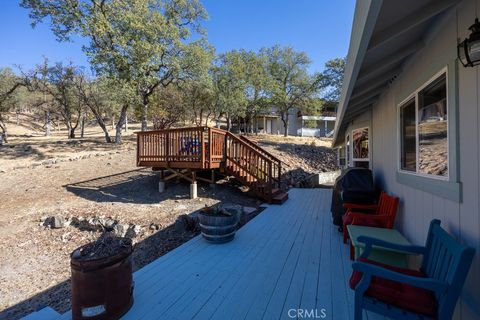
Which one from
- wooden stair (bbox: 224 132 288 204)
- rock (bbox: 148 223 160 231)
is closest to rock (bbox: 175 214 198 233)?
rock (bbox: 148 223 160 231)

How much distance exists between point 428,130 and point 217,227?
116 inches

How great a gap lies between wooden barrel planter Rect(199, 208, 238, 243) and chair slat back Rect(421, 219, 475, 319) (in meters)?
2.51

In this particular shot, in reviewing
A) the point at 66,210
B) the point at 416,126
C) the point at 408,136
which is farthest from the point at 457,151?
the point at 66,210

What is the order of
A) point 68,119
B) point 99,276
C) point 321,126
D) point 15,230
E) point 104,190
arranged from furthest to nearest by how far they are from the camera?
1. point 321,126
2. point 68,119
3. point 104,190
4. point 15,230
5. point 99,276

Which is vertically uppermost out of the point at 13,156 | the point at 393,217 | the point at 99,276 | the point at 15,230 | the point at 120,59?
the point at 120,59

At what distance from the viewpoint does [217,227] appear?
3807 millimetres

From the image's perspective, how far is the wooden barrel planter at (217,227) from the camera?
12.5 ft

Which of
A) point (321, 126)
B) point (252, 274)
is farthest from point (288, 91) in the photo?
point (252, 274)

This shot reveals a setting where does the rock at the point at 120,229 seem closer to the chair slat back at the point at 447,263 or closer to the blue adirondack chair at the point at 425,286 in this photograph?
the blue adirondack chair at the point at 425,286

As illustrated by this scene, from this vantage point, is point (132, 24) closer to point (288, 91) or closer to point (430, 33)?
point (430, 33)

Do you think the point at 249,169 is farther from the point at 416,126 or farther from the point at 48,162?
the point at 48,162

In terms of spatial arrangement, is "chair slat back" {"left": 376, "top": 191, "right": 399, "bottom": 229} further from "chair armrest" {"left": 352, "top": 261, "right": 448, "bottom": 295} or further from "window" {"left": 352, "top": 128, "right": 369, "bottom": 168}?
"window" {"left": 352, "top": 128, "right": 369, "bottom": 168}

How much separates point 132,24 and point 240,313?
47.7 ft

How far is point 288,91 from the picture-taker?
25.5m
